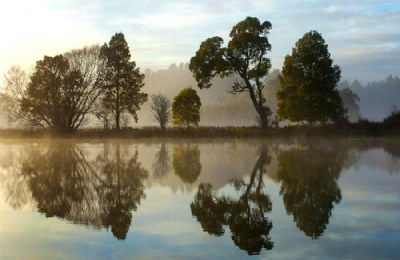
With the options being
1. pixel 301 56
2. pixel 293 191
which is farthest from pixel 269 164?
pixel 301 56

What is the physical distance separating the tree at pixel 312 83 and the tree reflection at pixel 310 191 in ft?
104

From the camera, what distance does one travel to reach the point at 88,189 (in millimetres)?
14992

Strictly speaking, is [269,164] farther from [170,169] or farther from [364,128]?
[364,128]

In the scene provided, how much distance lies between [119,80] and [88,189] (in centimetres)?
4461

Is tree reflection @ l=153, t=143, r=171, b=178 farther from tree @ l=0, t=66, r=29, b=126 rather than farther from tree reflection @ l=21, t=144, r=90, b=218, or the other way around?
tree @ l=0, t=66, r=29, b=126

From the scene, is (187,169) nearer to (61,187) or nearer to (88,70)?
(61,187)

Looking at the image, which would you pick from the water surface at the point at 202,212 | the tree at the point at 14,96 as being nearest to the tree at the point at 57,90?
the tree at the point at 14,96

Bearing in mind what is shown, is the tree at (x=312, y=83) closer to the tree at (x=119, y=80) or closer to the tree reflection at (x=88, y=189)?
the tree at (x=119, y=80)

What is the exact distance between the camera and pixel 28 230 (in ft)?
31.5

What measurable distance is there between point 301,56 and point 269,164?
3375 centimetres

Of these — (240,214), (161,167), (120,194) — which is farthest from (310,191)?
(161,167)

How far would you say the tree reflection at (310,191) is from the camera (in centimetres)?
987

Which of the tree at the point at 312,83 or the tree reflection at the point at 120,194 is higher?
the tree at the point at 312,83

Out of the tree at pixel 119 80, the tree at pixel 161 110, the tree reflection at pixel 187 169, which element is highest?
the tree at pixel 119 80
